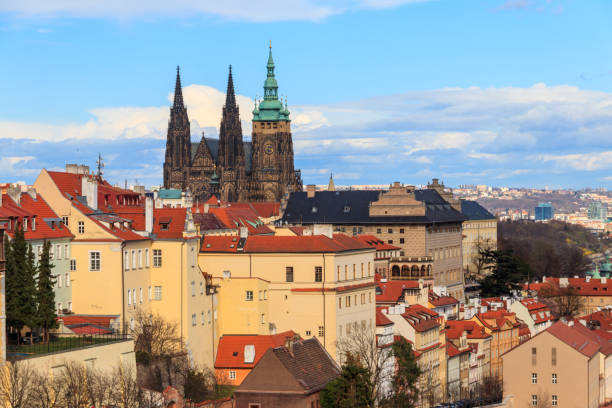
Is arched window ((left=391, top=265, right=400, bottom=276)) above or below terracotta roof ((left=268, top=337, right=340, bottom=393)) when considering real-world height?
above

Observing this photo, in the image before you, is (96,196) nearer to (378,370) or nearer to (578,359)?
(378,370)

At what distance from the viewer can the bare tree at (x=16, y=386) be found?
6506cm

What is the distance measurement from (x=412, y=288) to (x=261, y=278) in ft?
116

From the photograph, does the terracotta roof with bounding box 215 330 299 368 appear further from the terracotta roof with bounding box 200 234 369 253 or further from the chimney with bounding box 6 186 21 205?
the chimney with bounding box 6 186 21 205

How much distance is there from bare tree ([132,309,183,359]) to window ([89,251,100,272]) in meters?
3.97

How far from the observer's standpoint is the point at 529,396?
117375 mm

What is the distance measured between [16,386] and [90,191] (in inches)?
1226

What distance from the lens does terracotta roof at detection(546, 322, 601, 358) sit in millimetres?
118469

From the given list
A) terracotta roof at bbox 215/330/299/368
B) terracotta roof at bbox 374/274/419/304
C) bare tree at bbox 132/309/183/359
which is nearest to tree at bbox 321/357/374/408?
terracotta roof at bbox 215/330/299/368

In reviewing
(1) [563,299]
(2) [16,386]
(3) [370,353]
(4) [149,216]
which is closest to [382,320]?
(3) [370,353]

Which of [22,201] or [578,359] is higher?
[22,201]

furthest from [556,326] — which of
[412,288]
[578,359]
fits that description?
[412,288]

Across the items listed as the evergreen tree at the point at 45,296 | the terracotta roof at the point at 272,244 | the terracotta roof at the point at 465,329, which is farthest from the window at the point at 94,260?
the terracotta roof at the point at 465,329

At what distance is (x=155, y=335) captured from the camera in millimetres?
87438
